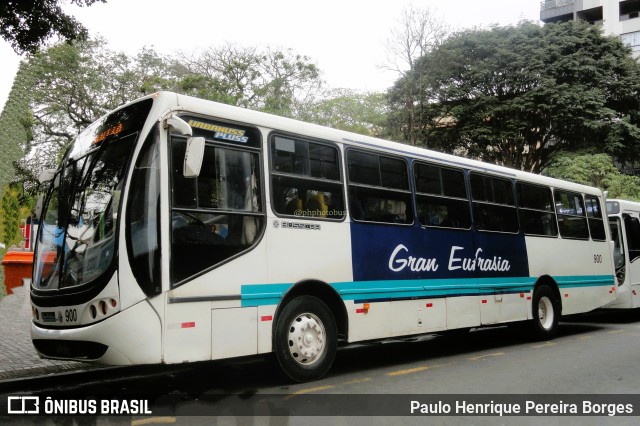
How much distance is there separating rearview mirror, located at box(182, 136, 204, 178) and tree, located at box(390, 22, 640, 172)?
23.1m

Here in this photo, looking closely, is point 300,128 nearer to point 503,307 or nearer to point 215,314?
point 215,314

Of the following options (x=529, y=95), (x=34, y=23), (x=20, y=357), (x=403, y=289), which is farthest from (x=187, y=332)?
(x=529, y=95)

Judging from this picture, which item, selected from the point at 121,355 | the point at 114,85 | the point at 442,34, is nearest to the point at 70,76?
the point at 114,85

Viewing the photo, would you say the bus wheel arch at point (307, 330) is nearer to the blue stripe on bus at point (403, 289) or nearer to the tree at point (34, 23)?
the blue stripe on bus at point (403, 289)

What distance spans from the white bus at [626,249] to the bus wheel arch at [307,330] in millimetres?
9543

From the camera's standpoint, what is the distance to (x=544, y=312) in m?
11.0

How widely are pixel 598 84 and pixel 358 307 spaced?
1067 inches

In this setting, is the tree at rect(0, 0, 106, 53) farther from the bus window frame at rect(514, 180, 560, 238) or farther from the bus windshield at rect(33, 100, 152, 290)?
the bus window frame at rect(514, 180, 560, 238)

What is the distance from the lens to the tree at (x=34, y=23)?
843cm

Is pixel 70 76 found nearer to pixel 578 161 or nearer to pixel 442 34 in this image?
pixel 442 34

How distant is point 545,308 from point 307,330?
249 inches

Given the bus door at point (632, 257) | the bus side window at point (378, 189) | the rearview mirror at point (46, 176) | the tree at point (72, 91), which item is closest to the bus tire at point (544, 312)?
the bus door at point (632, 257)

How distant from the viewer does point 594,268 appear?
40.9 ft

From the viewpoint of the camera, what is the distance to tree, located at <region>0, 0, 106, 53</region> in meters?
8.43
